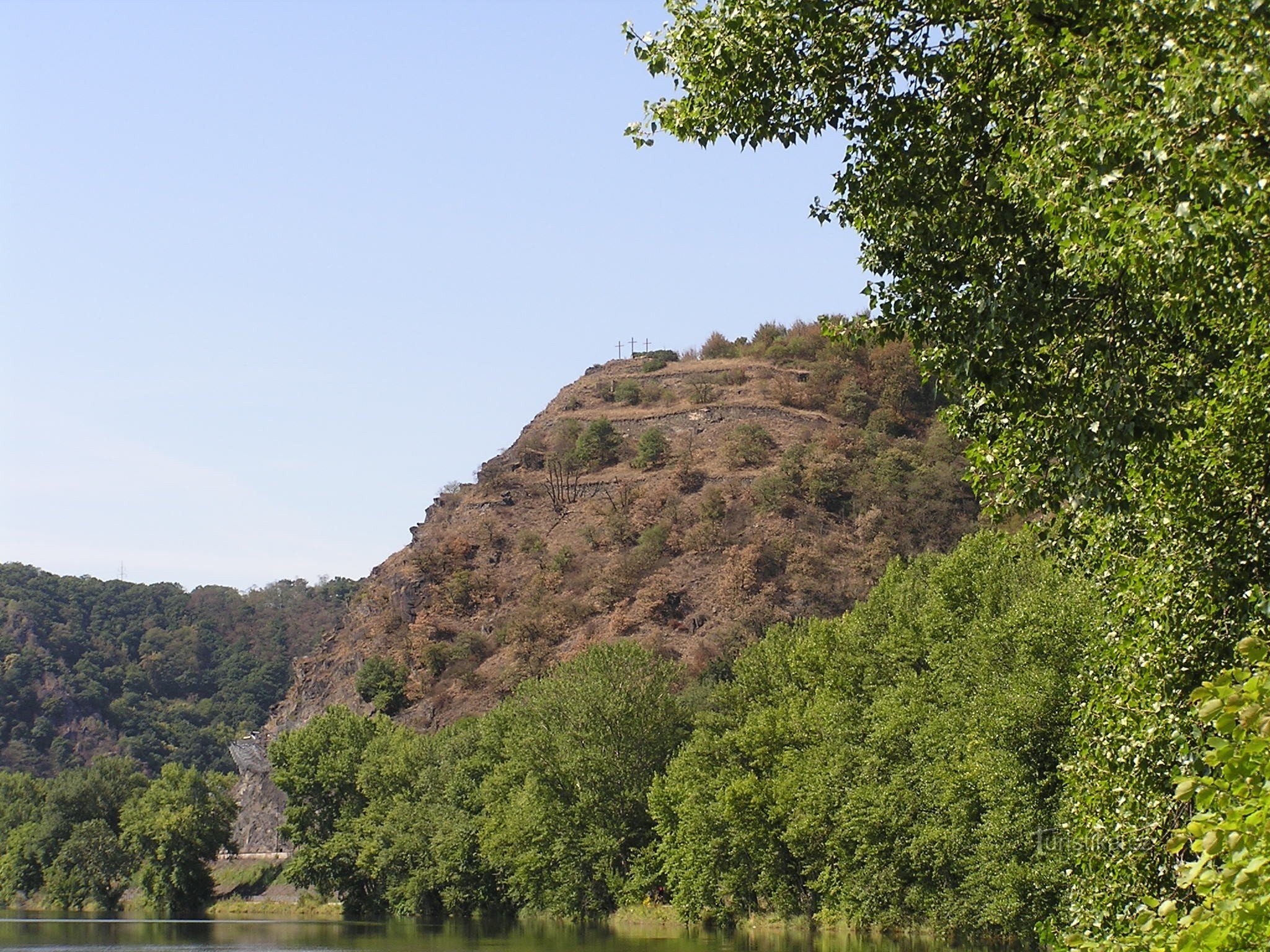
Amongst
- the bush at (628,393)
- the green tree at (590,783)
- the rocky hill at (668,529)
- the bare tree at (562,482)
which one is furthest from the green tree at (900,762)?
the bush at (628,393)

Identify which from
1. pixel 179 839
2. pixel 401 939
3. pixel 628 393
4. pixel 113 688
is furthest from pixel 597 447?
pixel 113 688

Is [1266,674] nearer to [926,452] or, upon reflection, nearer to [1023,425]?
[1023,425]

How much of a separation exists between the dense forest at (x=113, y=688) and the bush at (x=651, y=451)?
1773 inches

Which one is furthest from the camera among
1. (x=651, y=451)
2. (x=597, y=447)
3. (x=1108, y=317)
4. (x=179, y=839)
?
(x=597, y=447)

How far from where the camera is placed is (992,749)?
39.6 m

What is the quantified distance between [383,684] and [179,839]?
73.8 ft

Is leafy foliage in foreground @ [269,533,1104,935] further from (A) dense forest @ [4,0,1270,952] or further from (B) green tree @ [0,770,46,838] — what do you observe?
(B) green tree @ [0,770,46,838]

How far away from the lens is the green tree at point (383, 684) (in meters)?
115

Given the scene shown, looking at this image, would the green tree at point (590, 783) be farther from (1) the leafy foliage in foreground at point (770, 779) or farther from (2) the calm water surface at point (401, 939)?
(2) the calm water surface at point (401, 939)

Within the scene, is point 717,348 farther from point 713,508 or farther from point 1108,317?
point 1108,317

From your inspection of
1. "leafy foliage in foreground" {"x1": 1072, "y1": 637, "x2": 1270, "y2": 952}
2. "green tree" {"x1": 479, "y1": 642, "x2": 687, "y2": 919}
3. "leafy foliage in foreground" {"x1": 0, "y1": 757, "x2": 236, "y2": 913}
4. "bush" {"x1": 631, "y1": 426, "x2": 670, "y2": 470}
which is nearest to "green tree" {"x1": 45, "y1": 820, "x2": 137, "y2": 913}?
"leafy foliage in foreground" {"x1": 0, "y1": 757, "x2": 236, "y2": 913}

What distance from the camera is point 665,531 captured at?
121 metres

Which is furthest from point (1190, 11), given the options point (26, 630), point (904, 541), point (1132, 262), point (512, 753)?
point (26, 630)

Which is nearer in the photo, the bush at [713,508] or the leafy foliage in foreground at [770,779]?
the leafy foliage in foreground at [770,779]
